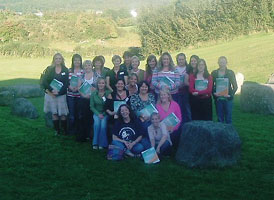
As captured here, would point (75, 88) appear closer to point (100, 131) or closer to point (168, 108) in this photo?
point (100, 131)

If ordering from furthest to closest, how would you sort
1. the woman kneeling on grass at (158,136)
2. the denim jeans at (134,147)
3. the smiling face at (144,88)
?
the smiling face at (144,88), the denim jeans at (134,147), the woman kneeling on grass at (158,136)

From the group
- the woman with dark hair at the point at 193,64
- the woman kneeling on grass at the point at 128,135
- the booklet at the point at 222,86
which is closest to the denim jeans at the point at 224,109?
the booklet at the point at 222,86

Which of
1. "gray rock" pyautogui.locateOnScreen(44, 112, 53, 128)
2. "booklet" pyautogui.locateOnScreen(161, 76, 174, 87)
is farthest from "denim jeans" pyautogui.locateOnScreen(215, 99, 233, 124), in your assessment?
"gray rock" pyautogui.locateOnScreen(44, 112, 53, 128)

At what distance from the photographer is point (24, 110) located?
11.8 meters

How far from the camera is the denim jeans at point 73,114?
882cm

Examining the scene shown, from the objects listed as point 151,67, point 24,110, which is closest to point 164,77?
point 151,67

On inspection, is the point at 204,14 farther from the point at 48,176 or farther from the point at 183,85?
the point at 48,176

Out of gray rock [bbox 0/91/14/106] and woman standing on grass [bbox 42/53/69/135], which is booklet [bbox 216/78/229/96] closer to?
woman standing on grass [bbox 42/53/69/135]

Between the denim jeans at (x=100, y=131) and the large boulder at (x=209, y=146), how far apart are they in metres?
1.64

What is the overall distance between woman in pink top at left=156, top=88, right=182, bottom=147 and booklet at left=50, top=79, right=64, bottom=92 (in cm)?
219

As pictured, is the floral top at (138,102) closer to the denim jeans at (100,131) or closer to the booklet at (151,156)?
the denim jeans at (100,131)

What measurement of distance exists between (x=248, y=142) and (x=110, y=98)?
9.04ft

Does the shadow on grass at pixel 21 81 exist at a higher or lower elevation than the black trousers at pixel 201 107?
higher

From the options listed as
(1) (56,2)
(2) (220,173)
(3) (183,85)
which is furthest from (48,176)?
(1) (56,2)
